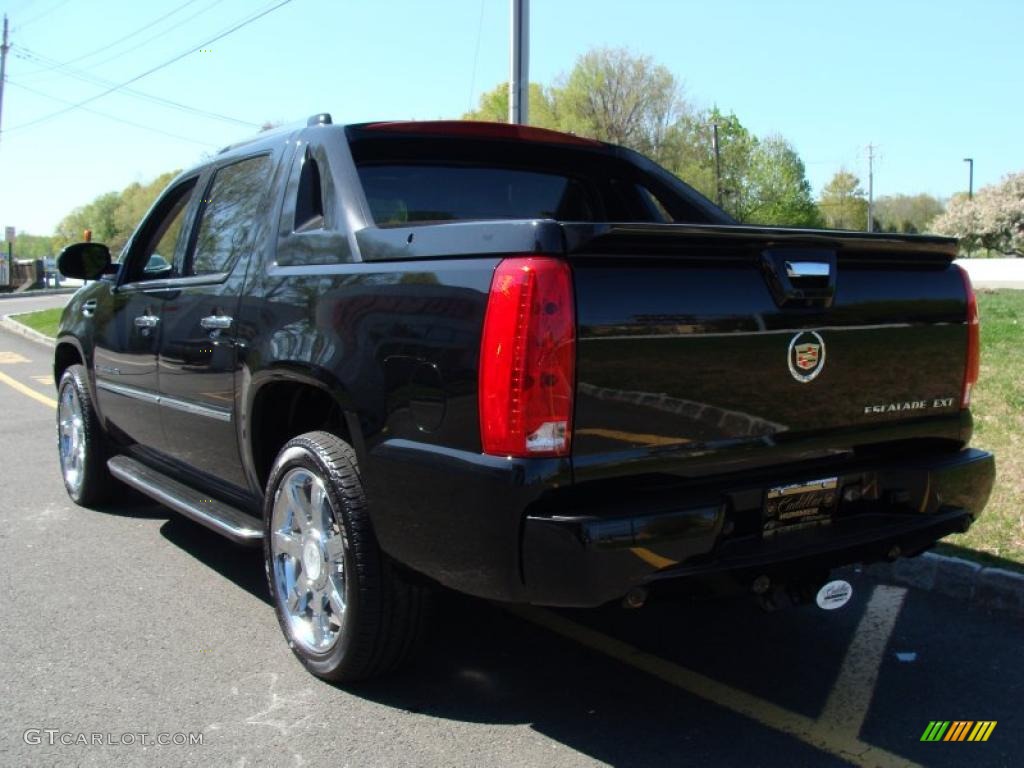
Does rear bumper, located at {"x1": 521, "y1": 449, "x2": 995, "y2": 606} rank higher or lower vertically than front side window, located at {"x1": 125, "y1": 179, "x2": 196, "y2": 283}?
lower

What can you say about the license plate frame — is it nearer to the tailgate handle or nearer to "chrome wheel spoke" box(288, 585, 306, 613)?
the tailgate handle

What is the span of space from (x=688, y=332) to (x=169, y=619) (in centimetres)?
264

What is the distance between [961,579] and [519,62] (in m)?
8.66

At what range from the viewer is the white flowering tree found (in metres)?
59.0

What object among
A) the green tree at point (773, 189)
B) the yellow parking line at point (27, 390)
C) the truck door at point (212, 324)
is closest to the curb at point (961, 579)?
the truck door at point (212, 324)

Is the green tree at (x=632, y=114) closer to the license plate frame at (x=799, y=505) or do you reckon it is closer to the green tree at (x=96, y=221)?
the license plate frame at (x=799, y=505)

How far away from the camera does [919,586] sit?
450cm

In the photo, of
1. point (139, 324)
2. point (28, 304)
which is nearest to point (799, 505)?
point (139, 324)

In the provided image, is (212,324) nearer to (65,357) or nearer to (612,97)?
(65,357)

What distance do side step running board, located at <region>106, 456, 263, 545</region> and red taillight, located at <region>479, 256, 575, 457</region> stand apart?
1577mm

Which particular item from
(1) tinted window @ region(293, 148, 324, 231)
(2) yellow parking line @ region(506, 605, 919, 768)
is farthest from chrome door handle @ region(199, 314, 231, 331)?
(2) yellow parking line @ region(506, 605, 919, 768)

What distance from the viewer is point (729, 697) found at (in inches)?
132

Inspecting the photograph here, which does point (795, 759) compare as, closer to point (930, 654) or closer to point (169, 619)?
point (930, 654)

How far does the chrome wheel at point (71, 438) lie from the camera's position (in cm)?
577
